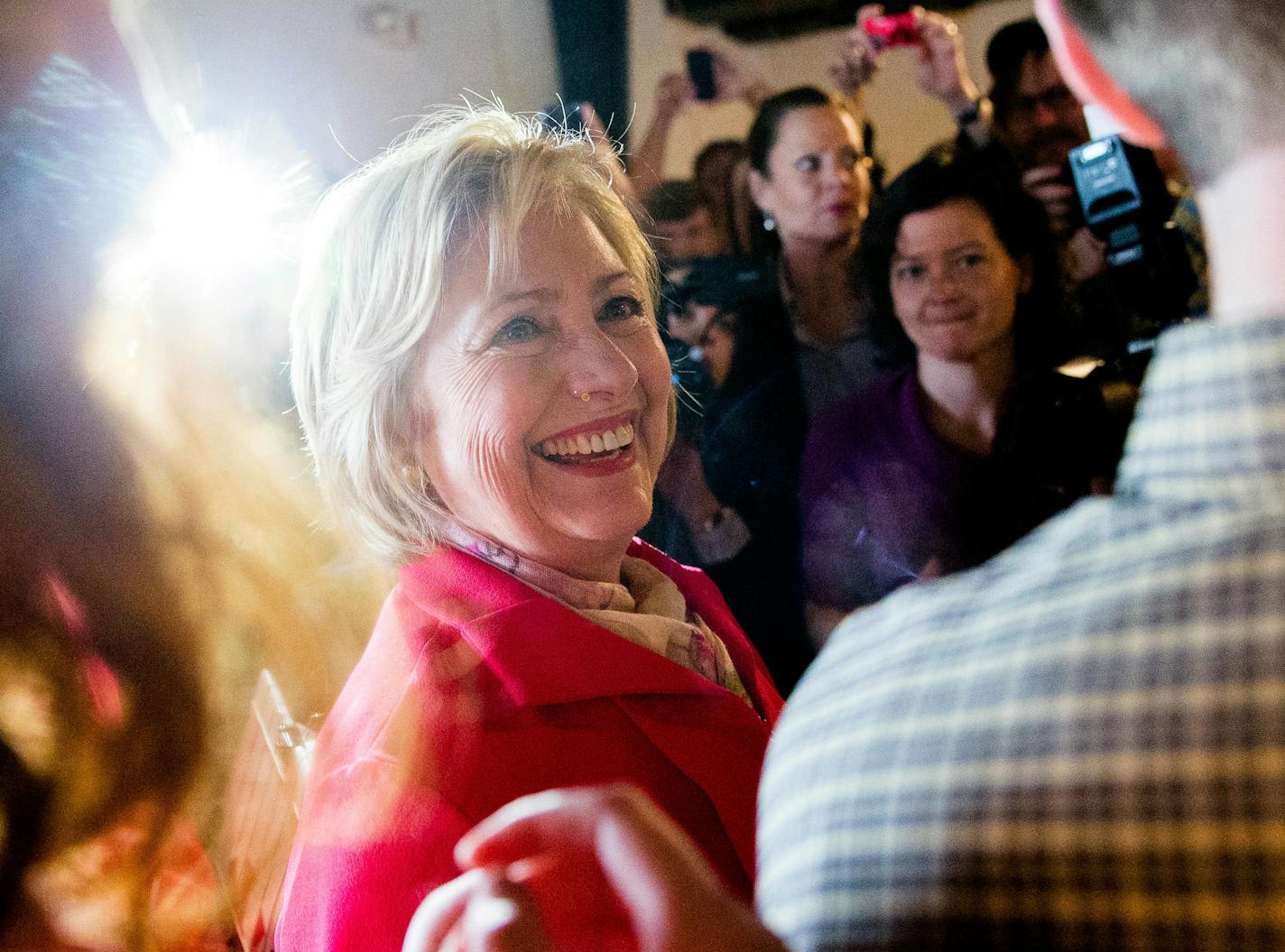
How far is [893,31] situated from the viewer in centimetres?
201

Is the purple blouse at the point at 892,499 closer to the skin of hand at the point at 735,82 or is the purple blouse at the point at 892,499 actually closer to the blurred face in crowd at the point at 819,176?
the blurred face in crowd at the point at 819,176

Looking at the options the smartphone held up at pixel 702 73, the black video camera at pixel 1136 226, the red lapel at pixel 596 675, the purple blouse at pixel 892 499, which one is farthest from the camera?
the smartphone held up at pixel 702 73

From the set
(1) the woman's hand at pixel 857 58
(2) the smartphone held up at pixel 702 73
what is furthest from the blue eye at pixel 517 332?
(1) the woman's hand at pixel 857 58

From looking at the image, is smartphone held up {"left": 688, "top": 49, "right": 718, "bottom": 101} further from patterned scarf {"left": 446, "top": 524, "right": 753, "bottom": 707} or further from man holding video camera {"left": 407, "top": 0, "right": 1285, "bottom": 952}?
man holding video camera {"left": 407, "top": 0, "right": 1285, "bottom": 952}

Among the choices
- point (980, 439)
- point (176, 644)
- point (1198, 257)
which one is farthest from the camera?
point (980, 439)

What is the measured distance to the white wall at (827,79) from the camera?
2.02 meters

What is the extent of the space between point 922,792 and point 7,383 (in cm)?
49

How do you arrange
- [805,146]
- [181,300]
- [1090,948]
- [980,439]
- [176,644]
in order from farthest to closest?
[805,146] → [980,439] → [181,300] → [176,644] → [1090,948]

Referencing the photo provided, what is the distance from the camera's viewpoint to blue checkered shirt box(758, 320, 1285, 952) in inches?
16.3

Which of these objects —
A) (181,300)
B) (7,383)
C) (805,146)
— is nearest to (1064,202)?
(805,146)

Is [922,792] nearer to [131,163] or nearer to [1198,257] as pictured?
[131,163]

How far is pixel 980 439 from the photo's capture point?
1.83 meters

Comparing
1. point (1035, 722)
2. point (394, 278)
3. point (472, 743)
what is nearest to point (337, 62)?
point (394, 278)

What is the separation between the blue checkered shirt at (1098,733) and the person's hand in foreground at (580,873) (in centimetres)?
6
